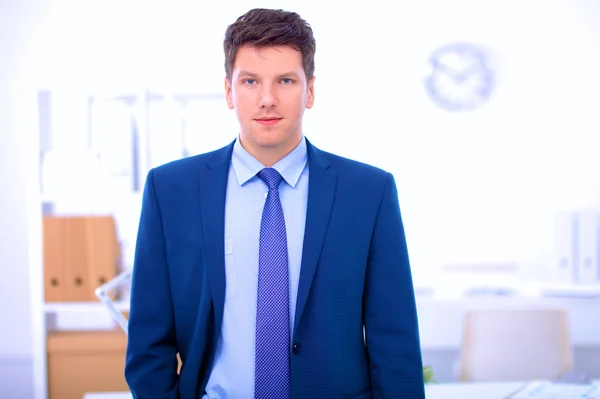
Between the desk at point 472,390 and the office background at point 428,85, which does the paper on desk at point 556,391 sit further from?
the office background at point 428,85

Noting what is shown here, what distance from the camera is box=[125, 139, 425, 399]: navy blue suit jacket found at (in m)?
1.34

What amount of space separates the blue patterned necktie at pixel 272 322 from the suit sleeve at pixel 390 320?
19cm

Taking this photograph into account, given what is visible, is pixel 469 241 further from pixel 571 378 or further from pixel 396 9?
pixel 571 378

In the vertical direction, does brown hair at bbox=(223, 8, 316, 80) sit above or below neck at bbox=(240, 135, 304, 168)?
above

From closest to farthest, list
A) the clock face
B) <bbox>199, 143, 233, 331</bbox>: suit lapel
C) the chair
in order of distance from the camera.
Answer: <bbox>199, 143, 233, 331</bbox>: suit lapel
the chair
the clock face

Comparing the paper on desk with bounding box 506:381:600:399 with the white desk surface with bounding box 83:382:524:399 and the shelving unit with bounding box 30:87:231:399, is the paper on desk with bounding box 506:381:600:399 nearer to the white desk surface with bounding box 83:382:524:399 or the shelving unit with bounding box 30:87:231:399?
the white desk surface with bounding box 83:382:524:399

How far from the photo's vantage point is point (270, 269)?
4.43 feet

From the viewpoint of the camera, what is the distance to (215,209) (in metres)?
1.38

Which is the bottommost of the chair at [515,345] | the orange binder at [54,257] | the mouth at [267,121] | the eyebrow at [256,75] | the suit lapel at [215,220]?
the chair at [515,345]

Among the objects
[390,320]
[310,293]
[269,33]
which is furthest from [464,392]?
[269,33]

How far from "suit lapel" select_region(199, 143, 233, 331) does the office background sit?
7.14ft

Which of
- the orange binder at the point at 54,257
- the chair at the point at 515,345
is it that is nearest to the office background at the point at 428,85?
the orange binder at the point at 54,257

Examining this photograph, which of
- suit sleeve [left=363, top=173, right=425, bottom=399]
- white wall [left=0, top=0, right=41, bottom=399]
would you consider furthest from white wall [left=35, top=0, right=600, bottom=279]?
suit sleeve [left=363, top=173, right=425, bottom=399]

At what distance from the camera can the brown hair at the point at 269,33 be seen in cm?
138
